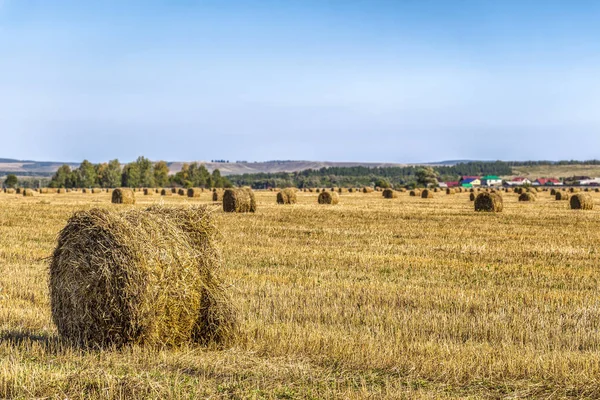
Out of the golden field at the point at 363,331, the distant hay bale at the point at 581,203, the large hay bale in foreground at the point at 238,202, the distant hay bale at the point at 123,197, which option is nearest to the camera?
the golden field at the point at 363,331

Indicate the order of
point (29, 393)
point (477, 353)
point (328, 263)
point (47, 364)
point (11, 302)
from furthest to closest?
point (328, 263)
point (11, 302)
point (477, 353)
point (47, 364)
point (29, 393)

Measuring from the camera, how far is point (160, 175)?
14600 centimetres

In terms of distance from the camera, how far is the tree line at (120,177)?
13012 centimetres

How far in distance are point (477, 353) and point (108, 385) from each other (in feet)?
12.9

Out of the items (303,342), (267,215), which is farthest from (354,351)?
(267,215)

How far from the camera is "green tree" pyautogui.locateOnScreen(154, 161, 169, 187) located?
472 feet

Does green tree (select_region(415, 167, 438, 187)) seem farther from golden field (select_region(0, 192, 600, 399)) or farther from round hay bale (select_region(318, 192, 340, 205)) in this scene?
golden field (select_region(0, 192, 600, 399))

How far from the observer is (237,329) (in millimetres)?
8578

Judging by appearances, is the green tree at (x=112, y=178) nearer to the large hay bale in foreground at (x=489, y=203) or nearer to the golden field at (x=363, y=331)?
the large hay bale in foreground at (x=489, y=203)

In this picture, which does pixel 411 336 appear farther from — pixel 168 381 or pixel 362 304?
pixel 168 381

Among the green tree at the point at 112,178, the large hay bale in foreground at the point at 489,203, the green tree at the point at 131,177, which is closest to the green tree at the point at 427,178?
the green tree at the point at 131,177

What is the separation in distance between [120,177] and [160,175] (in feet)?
45.1

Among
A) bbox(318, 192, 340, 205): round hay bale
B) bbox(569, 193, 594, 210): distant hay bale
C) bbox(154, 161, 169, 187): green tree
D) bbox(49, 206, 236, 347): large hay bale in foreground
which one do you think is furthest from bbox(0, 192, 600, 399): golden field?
bbox(154, 161, 169, 187): green tree

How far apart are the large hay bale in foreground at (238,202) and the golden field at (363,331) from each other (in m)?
13.4
